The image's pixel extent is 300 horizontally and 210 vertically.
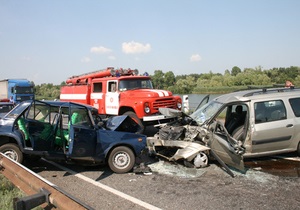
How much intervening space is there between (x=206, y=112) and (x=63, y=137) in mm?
3793

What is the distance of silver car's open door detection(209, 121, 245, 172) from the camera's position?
586 centimetres

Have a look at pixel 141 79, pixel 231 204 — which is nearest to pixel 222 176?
pixel 231 204

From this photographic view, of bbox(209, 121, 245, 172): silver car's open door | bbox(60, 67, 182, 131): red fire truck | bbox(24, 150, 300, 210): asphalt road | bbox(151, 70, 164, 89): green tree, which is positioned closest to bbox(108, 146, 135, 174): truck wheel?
bbox(24, 150, 300, 210): asphalt road

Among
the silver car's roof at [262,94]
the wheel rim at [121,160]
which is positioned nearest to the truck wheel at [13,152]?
the wheel rim at [121,160]

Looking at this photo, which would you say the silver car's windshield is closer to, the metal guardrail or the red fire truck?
the red fire truck

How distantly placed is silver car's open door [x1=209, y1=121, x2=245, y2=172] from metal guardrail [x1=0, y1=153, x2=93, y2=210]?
3.80 m

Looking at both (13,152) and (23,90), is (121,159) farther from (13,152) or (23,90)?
(23,90)

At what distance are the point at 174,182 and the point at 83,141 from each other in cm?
214

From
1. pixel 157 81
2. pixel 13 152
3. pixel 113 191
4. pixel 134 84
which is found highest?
pixel 157 81

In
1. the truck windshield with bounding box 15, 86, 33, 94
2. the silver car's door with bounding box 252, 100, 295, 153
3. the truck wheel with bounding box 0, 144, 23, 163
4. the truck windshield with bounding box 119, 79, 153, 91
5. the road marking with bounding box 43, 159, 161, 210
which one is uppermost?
the truck windshield with bounding box 119, 79, 153, 91

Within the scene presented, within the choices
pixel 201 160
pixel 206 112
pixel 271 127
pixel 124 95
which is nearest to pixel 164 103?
pixel 124 95

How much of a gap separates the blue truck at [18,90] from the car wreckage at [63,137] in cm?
2267

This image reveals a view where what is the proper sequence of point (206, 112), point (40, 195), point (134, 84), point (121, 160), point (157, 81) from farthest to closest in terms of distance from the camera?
point (157, 81) < point (134, 84) < point (206, 112) < point (121, 160) < point (40, 195)

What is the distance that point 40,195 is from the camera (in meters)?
3.48
